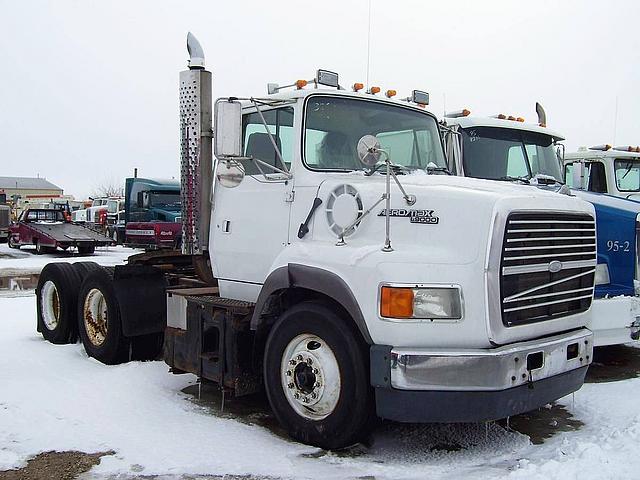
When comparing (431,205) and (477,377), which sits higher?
(431,205)

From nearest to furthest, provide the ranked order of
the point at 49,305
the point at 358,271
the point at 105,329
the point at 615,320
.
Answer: the point at 358,271, the point at 615,320, the point at 105,329, the point at 49,305

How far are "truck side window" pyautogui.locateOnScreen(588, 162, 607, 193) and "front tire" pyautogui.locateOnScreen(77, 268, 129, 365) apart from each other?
23.2 ft

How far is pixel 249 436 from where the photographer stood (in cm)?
490

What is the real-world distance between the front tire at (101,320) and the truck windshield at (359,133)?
309 cm

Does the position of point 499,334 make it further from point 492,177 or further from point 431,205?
point 492,177

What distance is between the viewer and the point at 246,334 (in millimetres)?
5320

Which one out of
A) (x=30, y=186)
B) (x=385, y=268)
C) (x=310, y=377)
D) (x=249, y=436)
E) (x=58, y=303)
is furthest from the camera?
(x=30, y=186)

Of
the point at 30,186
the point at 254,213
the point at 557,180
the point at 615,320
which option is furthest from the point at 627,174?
the point at 30,186

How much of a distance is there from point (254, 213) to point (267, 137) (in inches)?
24.7

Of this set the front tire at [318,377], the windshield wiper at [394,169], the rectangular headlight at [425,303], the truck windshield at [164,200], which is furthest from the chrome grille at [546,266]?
the truck windshield at [164,200]

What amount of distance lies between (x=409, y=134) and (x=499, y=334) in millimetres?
2168

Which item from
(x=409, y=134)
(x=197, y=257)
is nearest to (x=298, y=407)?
(x=197, y=257)

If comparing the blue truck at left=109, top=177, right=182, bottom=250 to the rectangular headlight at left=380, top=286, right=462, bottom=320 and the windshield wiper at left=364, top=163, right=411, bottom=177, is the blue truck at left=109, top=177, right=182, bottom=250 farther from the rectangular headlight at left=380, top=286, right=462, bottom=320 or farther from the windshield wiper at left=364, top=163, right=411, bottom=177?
the rectangular headlight at left=380, top=286, right=462, bottom=320

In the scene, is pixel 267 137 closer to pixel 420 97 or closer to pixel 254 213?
pixel 254 213
